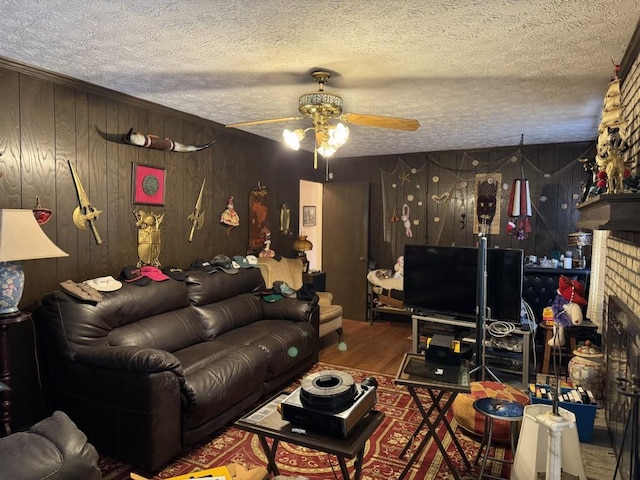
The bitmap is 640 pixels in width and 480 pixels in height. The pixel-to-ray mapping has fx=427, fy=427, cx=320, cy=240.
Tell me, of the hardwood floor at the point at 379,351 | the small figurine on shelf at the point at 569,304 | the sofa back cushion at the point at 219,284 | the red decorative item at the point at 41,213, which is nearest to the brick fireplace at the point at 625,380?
the hardwood floor at the point at 379,351

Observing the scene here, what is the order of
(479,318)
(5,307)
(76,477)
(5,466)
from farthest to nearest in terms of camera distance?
(479,318), (5,307), (76,477), (5,466)

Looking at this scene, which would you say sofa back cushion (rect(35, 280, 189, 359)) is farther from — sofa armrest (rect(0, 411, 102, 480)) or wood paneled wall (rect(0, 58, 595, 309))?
sofa armrest (rect(0, 411, 102, 480))

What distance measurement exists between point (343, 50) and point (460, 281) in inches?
90.1

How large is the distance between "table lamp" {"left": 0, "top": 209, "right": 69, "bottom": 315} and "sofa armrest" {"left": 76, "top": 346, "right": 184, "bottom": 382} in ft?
1.62

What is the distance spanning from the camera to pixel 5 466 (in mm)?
1110

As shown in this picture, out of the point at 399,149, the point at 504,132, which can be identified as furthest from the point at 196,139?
the point at 504,132

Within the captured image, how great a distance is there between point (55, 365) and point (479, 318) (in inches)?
110

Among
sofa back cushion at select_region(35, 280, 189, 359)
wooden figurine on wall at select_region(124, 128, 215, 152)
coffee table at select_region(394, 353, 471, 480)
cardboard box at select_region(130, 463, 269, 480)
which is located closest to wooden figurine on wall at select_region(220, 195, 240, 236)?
wooden figurine on wall at select_region(124, 128, 215, 152)

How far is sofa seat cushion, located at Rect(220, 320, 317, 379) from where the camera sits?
3422mm

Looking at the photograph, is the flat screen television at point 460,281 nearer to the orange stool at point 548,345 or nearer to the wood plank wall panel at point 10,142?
the orange stool at point 548,345

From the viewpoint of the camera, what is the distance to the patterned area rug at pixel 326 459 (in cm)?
252

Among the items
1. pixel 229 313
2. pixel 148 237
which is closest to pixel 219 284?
pixel 229 313

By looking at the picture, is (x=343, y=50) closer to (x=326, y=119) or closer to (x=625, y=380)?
(x=326, y=119)

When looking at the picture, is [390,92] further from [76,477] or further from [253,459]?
[76,477]
